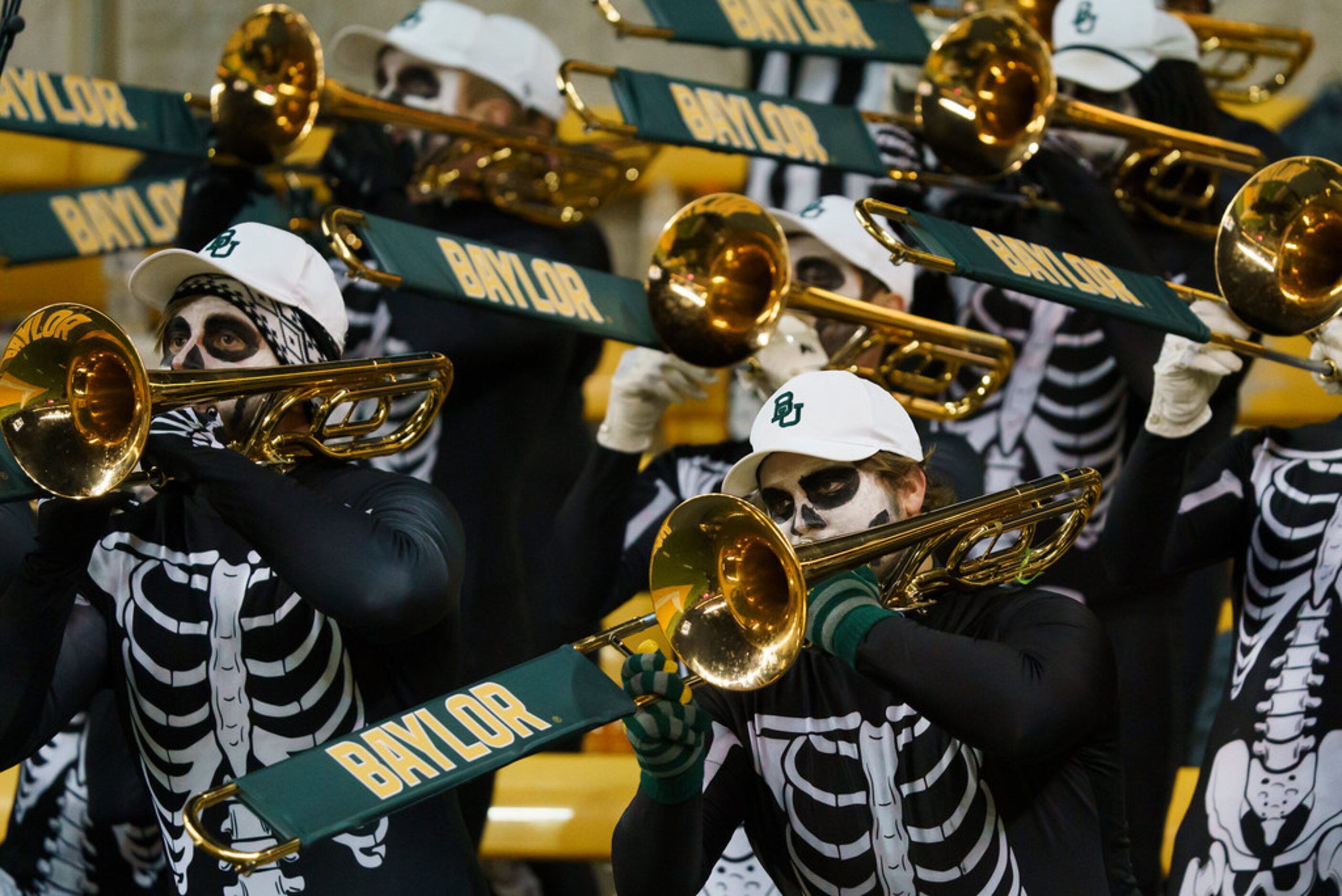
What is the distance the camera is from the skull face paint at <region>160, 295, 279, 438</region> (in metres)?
3.42

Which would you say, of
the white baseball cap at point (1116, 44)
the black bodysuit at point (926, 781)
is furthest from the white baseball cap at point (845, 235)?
the black bodysuit at point (926, 781)

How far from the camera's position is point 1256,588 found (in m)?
3.77

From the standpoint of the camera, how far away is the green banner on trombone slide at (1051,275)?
348cm

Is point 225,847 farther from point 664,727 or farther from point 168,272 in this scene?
point 168,272

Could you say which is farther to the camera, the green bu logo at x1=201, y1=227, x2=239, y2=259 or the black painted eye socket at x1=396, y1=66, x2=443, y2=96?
the black painted eye socket at x1=396, y1=66, x2=443, y2=96

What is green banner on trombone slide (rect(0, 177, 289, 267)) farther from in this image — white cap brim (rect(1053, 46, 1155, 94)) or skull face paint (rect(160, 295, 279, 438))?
white cap brim (rect(1053, 46, 1155, 94))

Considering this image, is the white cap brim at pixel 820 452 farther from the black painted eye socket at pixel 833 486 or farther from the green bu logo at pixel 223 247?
the green bu logo at pixel 223 247

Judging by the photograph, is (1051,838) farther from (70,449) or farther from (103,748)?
(103,748)

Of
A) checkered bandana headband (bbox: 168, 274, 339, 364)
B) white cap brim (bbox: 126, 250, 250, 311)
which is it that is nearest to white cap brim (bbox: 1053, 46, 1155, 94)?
checkered bandana headband (bbox: 168, 274, 339, 364)

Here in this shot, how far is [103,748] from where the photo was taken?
13.3ft

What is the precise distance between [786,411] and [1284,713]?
3.36 feet

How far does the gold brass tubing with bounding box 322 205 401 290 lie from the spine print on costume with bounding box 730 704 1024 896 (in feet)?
3.48

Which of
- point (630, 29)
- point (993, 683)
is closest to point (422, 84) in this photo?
point (630, 29)

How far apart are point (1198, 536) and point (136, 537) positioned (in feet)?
5.83
